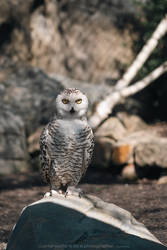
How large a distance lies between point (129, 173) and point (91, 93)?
111 inches

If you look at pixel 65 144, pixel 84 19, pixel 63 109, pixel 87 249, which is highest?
pixel 84 19

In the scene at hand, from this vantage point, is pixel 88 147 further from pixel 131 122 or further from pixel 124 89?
pixel 131 122

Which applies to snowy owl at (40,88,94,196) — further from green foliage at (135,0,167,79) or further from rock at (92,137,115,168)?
green foliage at (135,0,167,79)

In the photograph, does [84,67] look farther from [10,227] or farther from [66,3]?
[10,227]

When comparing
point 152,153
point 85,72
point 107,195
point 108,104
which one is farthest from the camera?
point 85,72

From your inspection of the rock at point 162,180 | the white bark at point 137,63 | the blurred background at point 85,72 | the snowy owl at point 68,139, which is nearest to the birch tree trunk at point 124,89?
Answer: the white bark at point 137,63

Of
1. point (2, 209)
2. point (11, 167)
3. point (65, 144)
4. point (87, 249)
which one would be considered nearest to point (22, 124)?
point (11, 167)

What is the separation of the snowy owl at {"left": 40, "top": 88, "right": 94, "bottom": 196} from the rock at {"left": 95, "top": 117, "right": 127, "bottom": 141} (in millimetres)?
4909

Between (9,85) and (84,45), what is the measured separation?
3.26 meters

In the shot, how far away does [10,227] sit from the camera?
18.8ft

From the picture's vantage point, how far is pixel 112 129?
10.2 meters

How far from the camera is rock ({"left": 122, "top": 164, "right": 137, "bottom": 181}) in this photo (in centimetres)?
899

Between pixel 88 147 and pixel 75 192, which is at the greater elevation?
pixel 88 147

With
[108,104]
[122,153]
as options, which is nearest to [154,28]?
[108,104]
